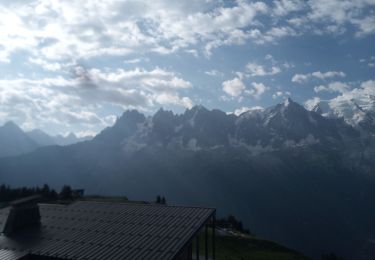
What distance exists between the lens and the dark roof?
28.0 meters

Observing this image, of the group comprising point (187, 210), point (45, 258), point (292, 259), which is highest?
point (187, 210)

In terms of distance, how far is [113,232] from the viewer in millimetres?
31250

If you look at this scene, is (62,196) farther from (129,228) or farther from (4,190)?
(129,228)

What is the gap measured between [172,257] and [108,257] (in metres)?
4.43

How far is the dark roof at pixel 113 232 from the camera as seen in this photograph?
2797cm

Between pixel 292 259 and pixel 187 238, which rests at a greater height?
pixel 187 238

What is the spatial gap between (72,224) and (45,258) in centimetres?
513

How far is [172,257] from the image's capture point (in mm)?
26172

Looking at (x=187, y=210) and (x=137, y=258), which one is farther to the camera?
(x=187, y=210)

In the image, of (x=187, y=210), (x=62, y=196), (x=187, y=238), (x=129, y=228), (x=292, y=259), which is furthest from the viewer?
(x=62, y=196)

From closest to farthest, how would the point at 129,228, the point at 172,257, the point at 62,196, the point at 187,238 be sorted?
the point at 172,257 < the point at 187,238 < the point at 129,228 < the point at 62,196

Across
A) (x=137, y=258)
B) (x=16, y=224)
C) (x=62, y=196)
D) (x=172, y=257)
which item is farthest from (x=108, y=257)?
(x=62, y=196)

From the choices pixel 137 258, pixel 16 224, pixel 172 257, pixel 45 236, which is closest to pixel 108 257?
pixel 137 258

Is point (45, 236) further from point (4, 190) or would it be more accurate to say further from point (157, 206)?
point (4, 190)
